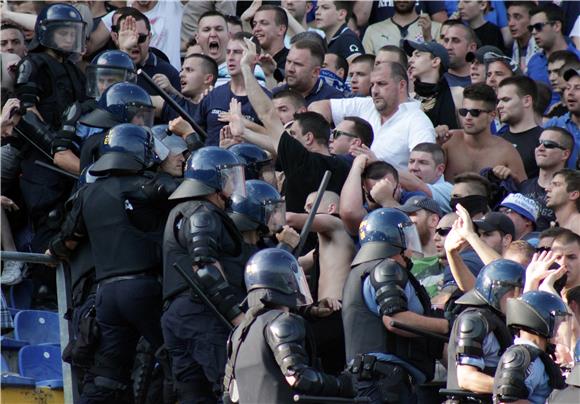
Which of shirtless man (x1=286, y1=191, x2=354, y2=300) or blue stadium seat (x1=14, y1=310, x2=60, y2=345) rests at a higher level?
shirtless man (x1=286, y1=191, x2=354, y2=300)

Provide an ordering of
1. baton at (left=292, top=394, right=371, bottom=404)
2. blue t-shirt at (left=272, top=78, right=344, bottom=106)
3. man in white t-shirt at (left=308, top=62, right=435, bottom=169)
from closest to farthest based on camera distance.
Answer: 1. baton at (left=292, top=394, right=371, bottom=404)
2. man in white t-shirt at (left=308, top=62, right=435, bottom=169)
3. blue t-shirt at (left=272, top=78, right=344, bottom=106)

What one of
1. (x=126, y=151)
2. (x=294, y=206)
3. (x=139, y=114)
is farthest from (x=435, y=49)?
(x=126, y=151)

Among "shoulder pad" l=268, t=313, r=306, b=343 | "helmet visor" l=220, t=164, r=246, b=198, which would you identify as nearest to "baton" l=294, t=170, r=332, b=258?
"helmet visor" l=220, t=164, r=246, b=198

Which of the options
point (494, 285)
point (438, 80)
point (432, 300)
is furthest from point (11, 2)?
point (494, 285)

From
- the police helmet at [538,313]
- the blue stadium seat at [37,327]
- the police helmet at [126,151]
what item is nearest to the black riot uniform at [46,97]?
the blue stadium seat at [37,327]

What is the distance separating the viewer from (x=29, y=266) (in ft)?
44.8

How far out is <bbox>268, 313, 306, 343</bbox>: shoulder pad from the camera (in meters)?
9.34

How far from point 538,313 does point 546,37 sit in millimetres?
7451

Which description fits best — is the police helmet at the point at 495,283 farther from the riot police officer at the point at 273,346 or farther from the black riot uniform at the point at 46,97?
the black riot uniform at the point at 46,97

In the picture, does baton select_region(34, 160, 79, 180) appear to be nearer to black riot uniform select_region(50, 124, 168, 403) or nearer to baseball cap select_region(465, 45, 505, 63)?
black riot uniform select_region(50, 124, 168, 403)

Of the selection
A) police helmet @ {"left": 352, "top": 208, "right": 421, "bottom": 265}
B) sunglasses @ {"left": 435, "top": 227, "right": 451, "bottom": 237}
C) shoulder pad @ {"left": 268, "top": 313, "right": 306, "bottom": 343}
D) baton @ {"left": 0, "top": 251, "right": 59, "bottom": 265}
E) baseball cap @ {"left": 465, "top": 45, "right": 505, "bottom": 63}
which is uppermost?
shoulder pad @ {"left": 268, "top": 313, "right": 306, "bottom": 343}

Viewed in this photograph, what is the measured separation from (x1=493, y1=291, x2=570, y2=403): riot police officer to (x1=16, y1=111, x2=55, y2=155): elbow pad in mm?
5537

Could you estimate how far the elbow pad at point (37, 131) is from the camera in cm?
1374

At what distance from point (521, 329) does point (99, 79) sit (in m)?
5.42
